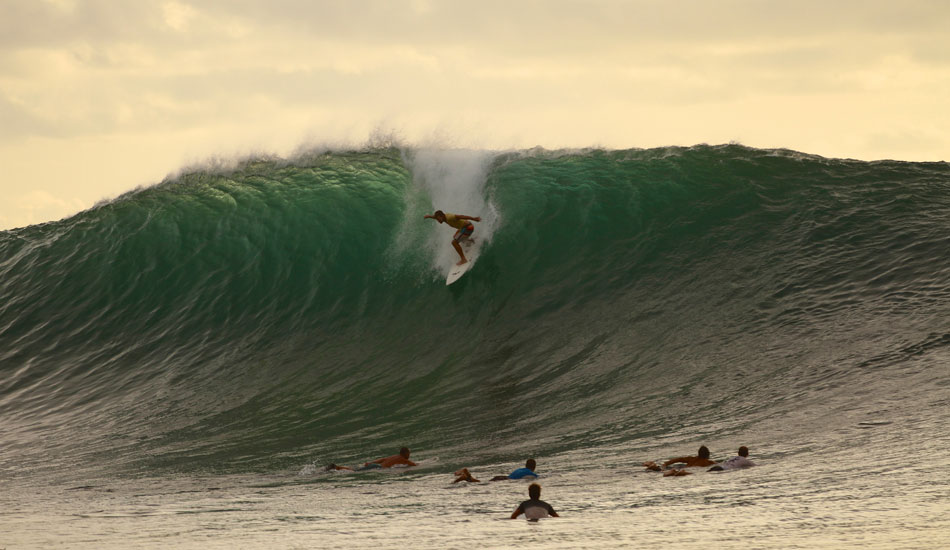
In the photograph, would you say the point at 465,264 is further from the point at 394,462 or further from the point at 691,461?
the point at 691,461

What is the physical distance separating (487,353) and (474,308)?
5.16 feet

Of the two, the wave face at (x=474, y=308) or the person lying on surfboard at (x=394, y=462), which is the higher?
the wave face at (x=474, y=308)

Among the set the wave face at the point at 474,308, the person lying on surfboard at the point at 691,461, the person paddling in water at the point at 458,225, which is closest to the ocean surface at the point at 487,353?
the wave face at the point at 474,308

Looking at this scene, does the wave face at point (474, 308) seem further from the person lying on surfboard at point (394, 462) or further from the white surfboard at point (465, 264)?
the person lying on surfboard at point (394, 462)

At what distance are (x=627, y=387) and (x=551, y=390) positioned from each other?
0.97 m

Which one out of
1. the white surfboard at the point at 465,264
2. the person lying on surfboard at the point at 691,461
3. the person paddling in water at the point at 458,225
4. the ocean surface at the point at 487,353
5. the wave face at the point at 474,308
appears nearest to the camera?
the ocean surface at the point at 487,353

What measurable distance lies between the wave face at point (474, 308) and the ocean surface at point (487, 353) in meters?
0.06

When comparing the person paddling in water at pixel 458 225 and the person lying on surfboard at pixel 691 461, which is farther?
the person paddling in water at pixel 458 225

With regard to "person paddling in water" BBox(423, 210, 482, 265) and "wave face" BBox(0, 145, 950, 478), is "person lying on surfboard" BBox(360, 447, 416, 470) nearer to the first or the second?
"wave face" BBox(0, 145, 950, 478)

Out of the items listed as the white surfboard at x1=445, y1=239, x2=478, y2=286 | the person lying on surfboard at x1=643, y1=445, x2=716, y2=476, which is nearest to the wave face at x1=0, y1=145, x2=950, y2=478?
the white surfboard at x1=445, y1=239, x2=478, y2=286

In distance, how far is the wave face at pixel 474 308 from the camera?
38.7 feet

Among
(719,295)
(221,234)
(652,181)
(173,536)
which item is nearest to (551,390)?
(719,295)

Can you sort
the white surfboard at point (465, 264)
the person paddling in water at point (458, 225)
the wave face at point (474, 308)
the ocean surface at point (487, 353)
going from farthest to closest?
the person paddling in water at point (458, 225) → the white surfboard at point (465, 264) → the wave face at point (474, 308) → the ocean surface at point (487, 353)

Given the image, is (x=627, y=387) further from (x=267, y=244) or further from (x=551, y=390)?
(x=267, y=244)
